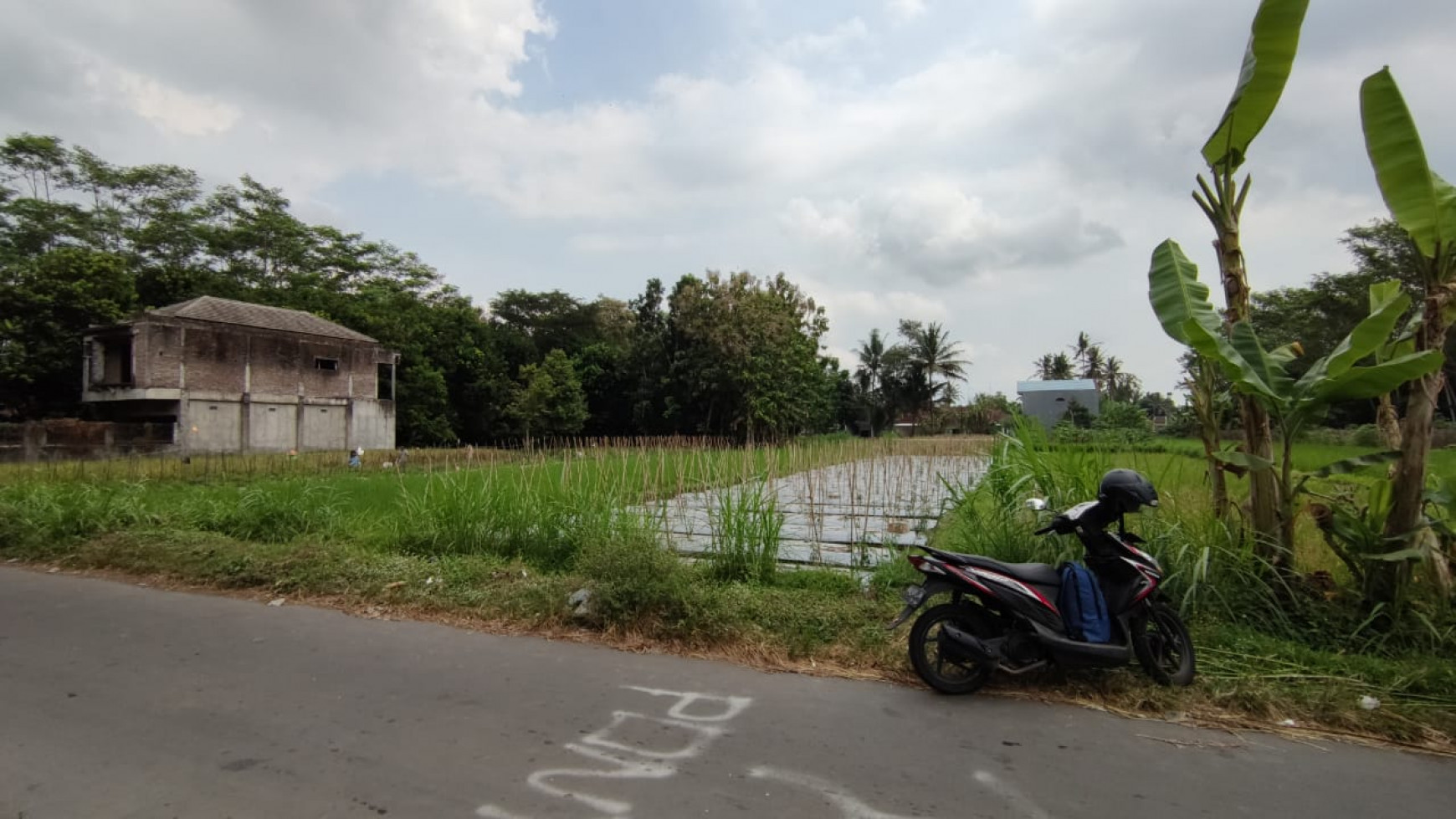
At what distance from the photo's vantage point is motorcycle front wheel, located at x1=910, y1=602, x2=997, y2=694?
367 cm

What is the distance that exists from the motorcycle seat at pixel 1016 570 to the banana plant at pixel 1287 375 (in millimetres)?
1531

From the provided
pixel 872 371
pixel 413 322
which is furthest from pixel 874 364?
pixel 413 322

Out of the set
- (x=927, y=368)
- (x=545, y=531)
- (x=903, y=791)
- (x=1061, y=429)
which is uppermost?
(x=927, y=368)

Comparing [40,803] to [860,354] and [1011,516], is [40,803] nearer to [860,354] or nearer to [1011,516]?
[1011,516]

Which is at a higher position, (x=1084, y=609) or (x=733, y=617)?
(x=1084, y=609)

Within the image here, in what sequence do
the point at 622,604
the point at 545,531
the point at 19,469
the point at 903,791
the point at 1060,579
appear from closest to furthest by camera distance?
the point at 903,791 → the point at 1060,579 → the point at 622,604 → the point at 545,531 → the point at 19,469

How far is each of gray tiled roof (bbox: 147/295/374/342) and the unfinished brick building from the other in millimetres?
46

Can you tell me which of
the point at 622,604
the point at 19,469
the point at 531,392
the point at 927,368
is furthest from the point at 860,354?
the point at 622,604

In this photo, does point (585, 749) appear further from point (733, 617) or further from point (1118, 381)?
point (1118, 381)

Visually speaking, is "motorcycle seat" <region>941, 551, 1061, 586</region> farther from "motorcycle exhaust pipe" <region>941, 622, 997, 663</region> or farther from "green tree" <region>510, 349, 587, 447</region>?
"green tree" <region>510, 349, 587, 447</region>

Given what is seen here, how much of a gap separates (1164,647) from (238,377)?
3031cm

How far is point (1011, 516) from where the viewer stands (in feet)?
17.7

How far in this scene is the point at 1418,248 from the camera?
4121 millimetres

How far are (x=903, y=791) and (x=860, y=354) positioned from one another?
150 ft
